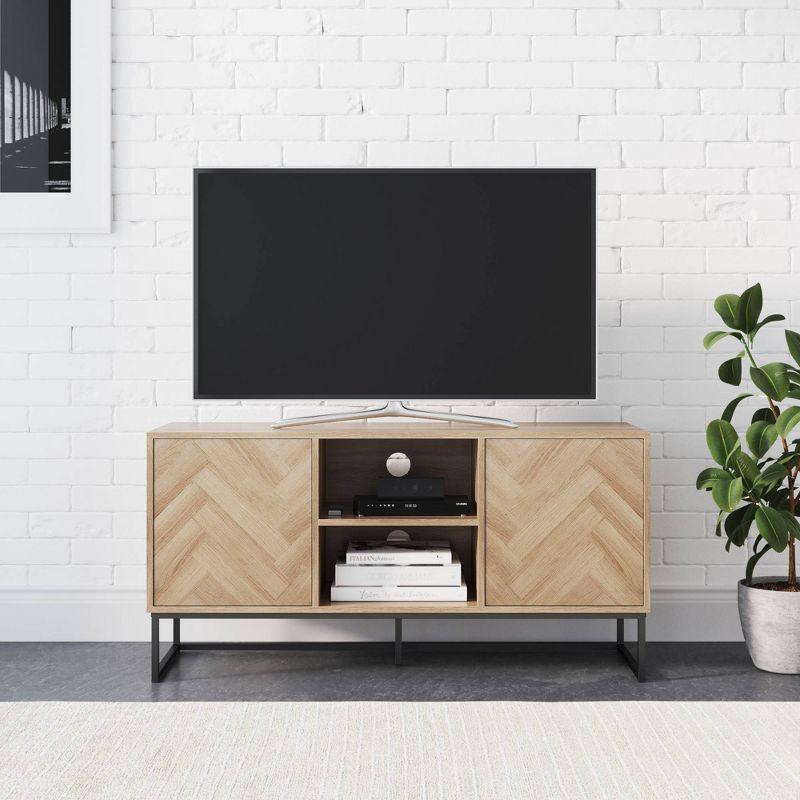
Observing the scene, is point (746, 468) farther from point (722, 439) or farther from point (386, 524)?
point (386, 524)

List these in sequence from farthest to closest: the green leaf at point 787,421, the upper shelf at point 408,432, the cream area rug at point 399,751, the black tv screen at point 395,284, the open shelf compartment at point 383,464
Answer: the open shelf compartment at point 383,464 → the black tv screen at point 395,284 → the upper shelf at point 408,432 → the green leaf at point 787,421 → the cream area rug at point 399,751

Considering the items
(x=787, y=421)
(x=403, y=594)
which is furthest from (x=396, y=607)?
(x=787, y=421)

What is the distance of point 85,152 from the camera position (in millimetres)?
2730

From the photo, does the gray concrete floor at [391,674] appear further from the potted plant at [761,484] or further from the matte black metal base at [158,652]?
the potted plant at [761,484]

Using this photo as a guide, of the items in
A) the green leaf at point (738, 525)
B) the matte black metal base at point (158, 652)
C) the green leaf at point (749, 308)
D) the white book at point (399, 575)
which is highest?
the green leaf at point (749, 308)

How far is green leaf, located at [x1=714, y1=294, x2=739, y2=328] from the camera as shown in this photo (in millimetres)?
2398

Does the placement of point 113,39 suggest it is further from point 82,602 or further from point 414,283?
point 82,602

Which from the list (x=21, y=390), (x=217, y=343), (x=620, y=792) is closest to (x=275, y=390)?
(x=217, y=343)

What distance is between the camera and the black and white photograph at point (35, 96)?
273cm

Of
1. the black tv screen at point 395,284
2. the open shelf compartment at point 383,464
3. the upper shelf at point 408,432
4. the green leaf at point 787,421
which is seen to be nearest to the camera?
the green leaf at point 787,421

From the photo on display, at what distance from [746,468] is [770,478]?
7 centimetres

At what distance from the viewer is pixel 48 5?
2729mm

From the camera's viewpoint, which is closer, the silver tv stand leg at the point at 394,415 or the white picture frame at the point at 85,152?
→ the silver tv stand leg at the point at 394,415

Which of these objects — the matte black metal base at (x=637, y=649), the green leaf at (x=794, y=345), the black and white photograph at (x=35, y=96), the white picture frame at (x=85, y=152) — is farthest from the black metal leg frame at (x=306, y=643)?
the black and white photograph at (x=35, y=96)
